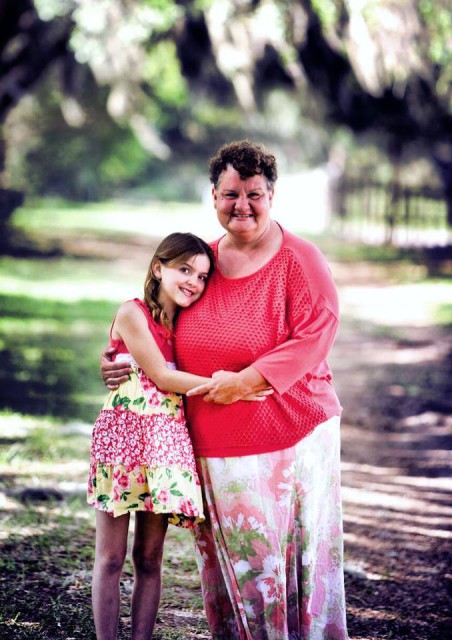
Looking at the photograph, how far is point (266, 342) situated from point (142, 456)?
597 mm

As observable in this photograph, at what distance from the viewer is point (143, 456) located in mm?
3342

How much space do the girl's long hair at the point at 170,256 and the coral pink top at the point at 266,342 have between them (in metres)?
0.10

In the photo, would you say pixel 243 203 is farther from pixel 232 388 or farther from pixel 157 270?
pixel 232 388

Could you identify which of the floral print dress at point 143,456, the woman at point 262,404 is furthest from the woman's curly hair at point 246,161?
the floral print dress at point 143,456

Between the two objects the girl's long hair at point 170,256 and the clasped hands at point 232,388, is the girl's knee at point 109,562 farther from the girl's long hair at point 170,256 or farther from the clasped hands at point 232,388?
the girl's long hair at point 170,256

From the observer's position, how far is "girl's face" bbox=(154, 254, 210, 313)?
11.2ft

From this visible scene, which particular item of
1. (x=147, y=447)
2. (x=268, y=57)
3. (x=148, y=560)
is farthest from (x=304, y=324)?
(x=268, y=57)

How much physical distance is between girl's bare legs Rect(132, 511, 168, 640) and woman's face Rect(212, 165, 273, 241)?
1107mm

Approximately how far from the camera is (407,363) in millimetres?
10312

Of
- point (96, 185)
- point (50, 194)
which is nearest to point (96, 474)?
point (50, 194)

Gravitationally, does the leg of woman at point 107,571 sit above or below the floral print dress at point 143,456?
below

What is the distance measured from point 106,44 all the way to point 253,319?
40.6 ft

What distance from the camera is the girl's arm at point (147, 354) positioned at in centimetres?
333

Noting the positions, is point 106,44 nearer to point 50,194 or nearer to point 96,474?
point 96,474
